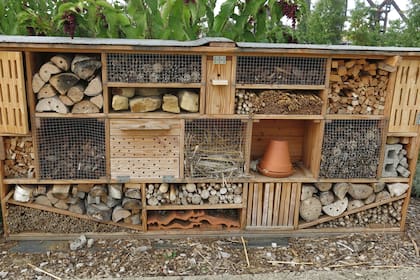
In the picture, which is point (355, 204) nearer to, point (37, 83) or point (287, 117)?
point (287, 117)

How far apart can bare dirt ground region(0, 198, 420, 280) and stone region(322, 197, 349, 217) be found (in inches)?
9.0

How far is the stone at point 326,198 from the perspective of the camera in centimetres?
308

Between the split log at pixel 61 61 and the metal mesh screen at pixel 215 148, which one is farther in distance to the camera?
the metal mesh screen at pixel 215 148

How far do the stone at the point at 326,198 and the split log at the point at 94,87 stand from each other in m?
2.13

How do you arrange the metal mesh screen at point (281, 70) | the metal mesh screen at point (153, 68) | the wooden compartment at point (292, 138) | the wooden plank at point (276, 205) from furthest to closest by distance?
the wooden compartment at point (292, 138), the wooden plank at point (276, 205), the metal mesh screen at point (281, 70), the metal mesh screen at point (153, 68)

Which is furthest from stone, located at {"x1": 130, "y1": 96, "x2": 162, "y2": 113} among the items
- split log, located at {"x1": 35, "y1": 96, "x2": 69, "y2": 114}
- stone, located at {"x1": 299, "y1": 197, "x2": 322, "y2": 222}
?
stone, located at {"x1": 299, "y1": 197, "x2": 322, "y2": 222}

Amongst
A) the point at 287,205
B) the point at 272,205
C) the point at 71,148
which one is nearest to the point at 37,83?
the point at 71,148

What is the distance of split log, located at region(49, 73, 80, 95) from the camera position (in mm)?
2566

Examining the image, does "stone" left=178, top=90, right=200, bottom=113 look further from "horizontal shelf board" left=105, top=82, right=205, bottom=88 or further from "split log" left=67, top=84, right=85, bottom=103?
"split log" left=67, top=84, right=85, bottom=103

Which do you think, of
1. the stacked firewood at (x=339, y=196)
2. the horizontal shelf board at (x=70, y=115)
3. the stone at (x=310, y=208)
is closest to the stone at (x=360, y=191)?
the stacked firewood at (x=339, y=196)

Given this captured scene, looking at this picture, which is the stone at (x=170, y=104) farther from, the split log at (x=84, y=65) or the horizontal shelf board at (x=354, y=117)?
the horizontal shelf board at (x=354, y=117)

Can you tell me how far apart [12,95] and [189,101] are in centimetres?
135

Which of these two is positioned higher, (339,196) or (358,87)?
(358,87)

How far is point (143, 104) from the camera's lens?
8.86 ft
